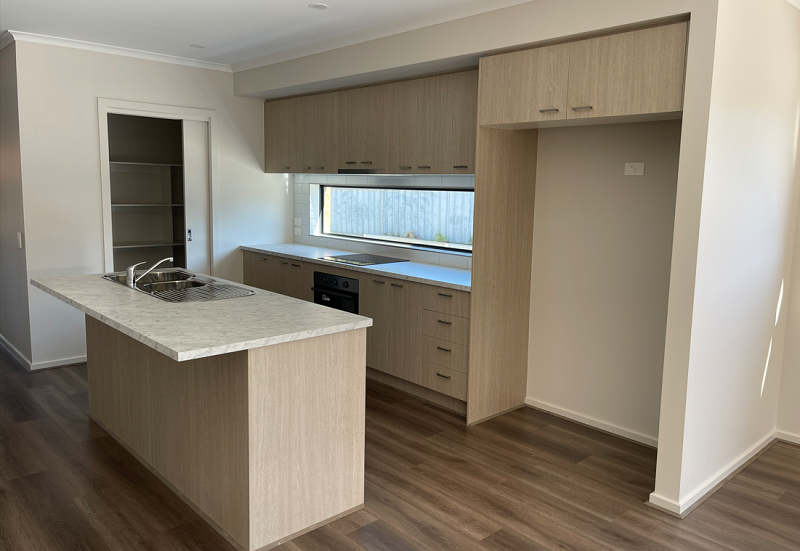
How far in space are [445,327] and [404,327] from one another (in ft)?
1.31

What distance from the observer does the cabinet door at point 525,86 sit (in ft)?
10.7

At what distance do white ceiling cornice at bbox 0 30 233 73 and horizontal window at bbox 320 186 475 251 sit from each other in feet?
4.88

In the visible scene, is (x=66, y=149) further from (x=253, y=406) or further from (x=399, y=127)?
(x=253, y=406)

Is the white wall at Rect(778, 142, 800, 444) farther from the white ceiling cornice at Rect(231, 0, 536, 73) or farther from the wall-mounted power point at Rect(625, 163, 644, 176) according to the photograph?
the white ceiling cornice at Rect(231, 0, 536, 73)

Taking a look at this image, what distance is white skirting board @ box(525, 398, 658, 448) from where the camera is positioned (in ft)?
12.1

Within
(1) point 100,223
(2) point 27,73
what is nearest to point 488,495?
(1) point 100,223

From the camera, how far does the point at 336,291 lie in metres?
4.87

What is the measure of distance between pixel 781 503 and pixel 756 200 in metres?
1.49

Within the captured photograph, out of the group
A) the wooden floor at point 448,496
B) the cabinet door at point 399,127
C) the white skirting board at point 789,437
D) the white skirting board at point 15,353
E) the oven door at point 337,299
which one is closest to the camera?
the wooden floor at point 448,496

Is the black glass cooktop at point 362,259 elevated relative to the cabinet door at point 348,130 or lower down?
lower down

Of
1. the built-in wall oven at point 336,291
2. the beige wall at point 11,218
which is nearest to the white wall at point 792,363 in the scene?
the built-in wall oven at point 336,291

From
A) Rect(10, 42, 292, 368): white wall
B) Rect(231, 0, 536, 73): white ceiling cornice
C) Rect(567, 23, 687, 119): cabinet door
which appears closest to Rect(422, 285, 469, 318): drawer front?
Rect(567, 23, 687, 119): cabinet door

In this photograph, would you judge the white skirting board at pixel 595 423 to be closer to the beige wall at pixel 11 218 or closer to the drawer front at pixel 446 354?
the drawer front at pixel 446 354

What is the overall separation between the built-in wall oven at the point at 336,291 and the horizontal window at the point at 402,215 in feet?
Answer: 2.33
